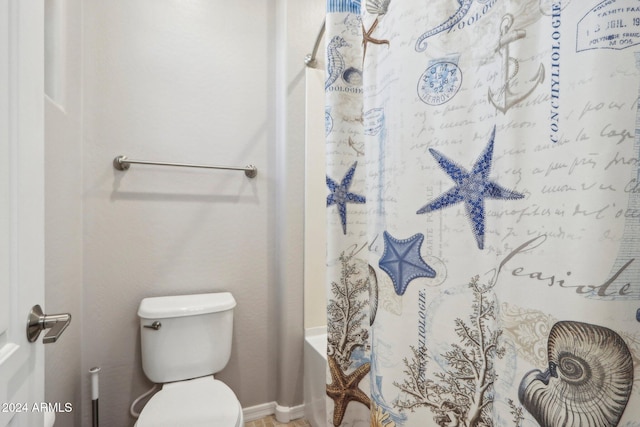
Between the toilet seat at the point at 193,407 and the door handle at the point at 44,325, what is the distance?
24.3 inches

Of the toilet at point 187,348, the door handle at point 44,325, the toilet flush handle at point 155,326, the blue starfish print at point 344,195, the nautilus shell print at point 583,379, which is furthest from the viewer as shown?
the toilet flush handle at point 155,326

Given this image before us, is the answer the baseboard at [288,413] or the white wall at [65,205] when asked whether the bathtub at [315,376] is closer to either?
the baseboard at [288,413]

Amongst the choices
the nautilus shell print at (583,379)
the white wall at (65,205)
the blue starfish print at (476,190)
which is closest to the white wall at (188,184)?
the white wall at (65,205)

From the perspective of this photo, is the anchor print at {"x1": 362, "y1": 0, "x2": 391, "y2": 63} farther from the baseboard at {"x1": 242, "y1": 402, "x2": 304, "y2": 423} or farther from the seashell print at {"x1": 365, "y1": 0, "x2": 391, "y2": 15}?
the baseboard at {"x1": 242, "y1": 402, "x2": 304, "y2": 423}

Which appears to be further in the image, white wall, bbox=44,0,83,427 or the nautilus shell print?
white wall, bbox=44,0,83,427

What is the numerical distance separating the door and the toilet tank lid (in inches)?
25.2

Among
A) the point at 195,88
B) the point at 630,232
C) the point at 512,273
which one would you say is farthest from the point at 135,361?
the point at 630,232

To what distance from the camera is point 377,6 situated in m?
0.78

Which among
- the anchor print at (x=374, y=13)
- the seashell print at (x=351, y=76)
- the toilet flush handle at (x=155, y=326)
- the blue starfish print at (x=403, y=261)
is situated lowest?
the toilet flush handle at (x=155, y=326)

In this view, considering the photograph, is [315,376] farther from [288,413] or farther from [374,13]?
[374,13]

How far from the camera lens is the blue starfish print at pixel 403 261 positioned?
0.66 meters

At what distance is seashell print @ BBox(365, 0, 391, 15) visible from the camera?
2.48 ft

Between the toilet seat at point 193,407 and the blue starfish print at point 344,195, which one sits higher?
the blue starfish print at point 344,195

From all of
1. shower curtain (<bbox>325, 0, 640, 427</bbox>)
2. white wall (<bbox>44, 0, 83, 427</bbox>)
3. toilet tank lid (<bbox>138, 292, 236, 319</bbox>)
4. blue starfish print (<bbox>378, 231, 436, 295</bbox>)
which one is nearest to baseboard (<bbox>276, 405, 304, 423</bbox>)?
toilet tank lid (<bbox>138, 292, 236, 319</bbox>)
